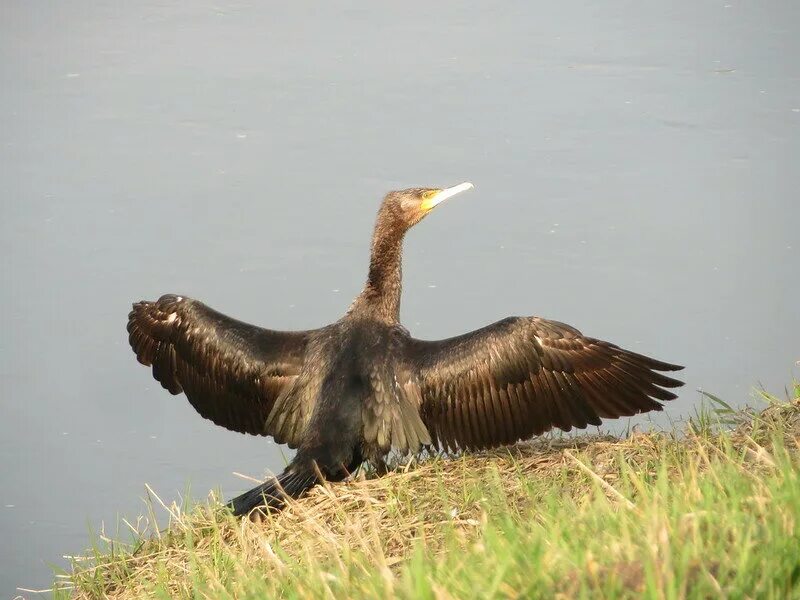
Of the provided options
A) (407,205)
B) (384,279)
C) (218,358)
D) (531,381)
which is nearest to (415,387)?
(531,381)

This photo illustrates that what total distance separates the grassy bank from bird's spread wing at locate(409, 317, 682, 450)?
0.43 feet

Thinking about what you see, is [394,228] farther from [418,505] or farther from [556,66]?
[556,66]

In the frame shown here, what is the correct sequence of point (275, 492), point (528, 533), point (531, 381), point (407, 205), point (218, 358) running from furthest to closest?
1. point (407, 205)
2. point (218, 358)
3. point (531, 381)
4. point (275, 492)
5. point (528, 533)

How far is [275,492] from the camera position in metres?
5.59

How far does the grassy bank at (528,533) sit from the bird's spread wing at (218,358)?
2.23ft

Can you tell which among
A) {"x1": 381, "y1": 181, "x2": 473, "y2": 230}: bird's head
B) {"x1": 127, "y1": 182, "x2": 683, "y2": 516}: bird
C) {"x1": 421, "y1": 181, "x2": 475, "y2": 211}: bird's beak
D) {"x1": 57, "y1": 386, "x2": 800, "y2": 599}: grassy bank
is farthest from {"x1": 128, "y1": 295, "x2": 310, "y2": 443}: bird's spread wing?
{"x1": 421, "y1": 181, "x2": 475, "y2": 211}: bird's beak

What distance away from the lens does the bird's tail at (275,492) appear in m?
5.50

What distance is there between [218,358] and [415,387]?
1013 mm

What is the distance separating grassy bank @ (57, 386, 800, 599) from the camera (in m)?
3.17

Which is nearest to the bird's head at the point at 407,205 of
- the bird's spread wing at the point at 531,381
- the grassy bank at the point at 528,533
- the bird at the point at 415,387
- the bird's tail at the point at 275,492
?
the bird at the point at 415,387

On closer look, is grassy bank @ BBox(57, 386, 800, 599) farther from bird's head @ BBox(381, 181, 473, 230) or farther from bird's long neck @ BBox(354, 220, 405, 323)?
bird's head @ BBox(381, 181, 473, 230)

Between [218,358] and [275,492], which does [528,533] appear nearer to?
[275,492]

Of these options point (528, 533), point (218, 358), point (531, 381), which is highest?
point (218, 358)

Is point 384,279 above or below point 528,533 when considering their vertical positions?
above
